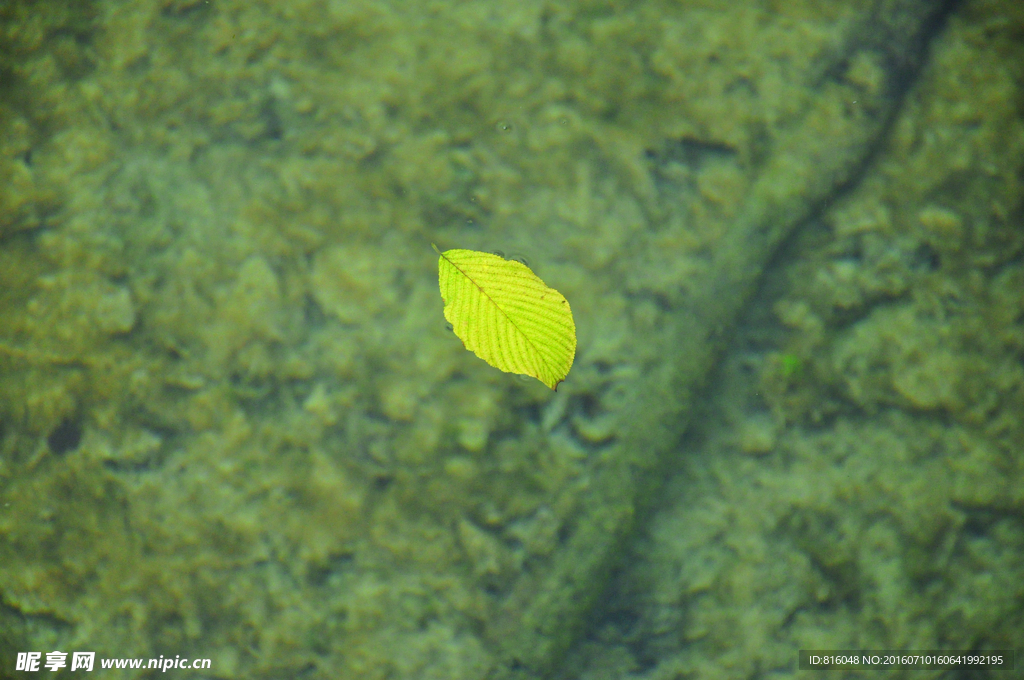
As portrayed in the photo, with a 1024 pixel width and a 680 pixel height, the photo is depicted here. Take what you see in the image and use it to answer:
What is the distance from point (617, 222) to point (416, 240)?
56cm

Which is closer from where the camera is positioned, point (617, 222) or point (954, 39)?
point (617, 222)

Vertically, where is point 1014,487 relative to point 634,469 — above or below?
above

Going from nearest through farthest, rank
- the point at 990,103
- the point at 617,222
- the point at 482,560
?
the point at 482,560, the point at 617,222, the point at 990,103

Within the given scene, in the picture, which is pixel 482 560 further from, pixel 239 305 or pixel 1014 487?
pixel 1014 487

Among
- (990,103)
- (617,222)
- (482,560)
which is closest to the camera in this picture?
(482,560)

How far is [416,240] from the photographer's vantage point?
1.84m

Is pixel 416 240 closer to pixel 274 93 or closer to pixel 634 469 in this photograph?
pixel 274 93

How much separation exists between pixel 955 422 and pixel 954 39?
120 centimetres

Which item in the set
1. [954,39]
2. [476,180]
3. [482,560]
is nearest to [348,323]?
[476,180]

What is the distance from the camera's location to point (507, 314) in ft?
5.84

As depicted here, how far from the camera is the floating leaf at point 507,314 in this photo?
175cm

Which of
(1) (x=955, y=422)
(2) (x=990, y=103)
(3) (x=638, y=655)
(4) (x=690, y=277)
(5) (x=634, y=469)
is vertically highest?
(2) (x=990, y=103)

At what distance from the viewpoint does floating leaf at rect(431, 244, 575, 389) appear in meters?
1.75

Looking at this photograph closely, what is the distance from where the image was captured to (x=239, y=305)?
5.92 ft
